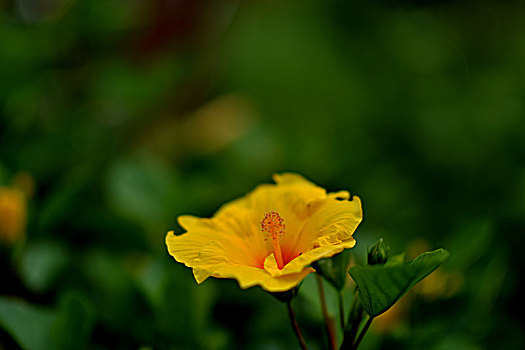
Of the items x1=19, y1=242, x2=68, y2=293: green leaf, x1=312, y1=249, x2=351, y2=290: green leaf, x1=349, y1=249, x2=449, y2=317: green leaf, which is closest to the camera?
x1=349, y1=249, x2=449, y2=317: green leaf

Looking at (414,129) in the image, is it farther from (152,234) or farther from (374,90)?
(152,234)

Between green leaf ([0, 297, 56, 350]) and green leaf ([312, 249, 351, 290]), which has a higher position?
green leaf ([312, 249, 351, 290])

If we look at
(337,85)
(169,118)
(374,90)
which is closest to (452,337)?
(169,118)

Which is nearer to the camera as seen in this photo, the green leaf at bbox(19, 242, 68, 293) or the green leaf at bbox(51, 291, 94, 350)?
the green leaf at bbox(51, 291, 94, 350)

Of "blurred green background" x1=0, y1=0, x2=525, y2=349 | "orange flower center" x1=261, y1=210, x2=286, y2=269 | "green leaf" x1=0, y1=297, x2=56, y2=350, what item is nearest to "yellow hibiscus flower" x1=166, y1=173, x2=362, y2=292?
"orange flower center" x1=261, y1=210, x2=286, y2=269

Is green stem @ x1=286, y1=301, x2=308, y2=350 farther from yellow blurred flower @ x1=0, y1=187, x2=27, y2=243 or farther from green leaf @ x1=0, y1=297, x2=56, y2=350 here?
yellow blurred flower @ x1=0, y1=187, x2=27, y2=243

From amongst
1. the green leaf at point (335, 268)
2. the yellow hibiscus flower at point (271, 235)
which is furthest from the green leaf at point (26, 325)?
the green leaf at point (335, 268)
